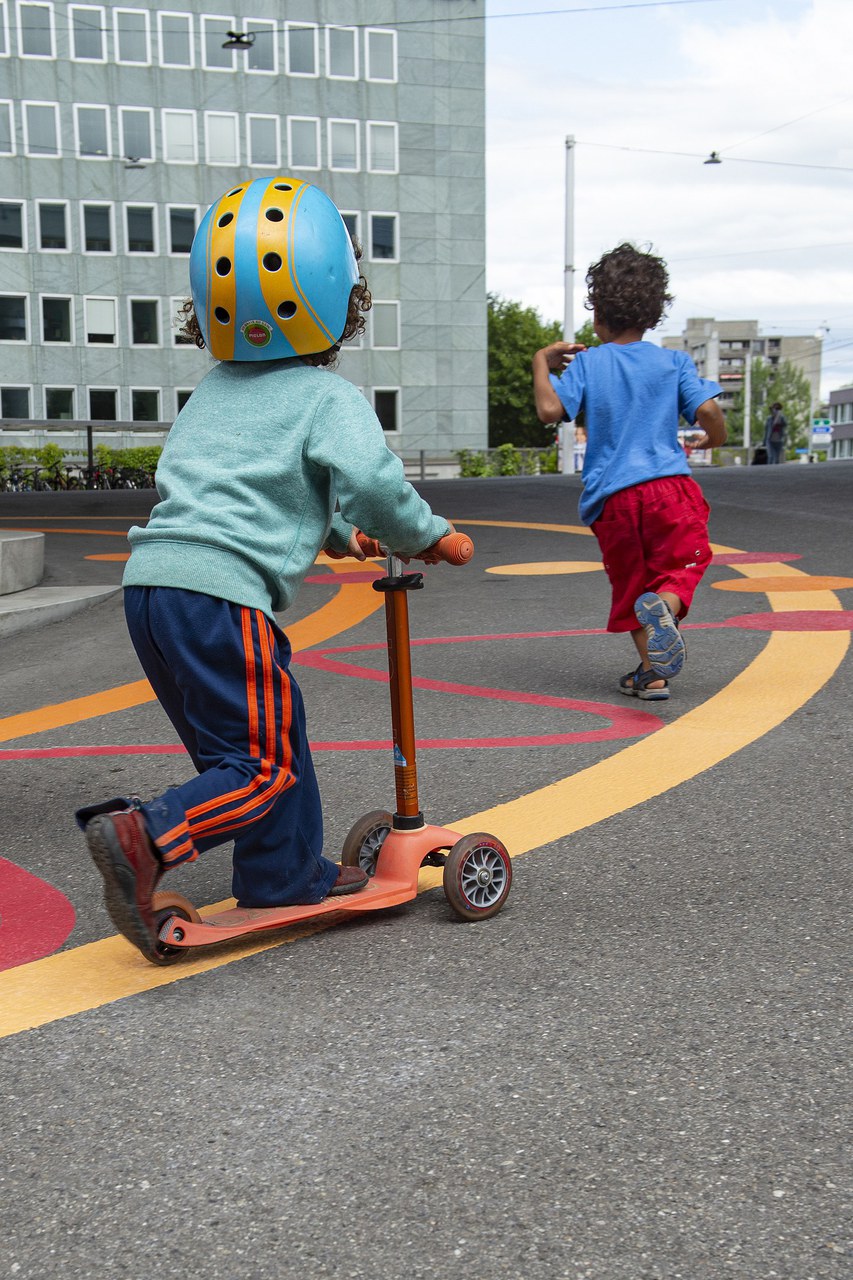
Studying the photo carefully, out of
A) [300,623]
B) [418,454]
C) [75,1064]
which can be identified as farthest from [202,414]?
[418,454]

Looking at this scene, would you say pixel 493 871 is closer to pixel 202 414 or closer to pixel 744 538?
pixel 202 414

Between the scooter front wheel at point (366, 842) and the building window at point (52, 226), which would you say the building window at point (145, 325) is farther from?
the scooter front wheel at point (366, 842)

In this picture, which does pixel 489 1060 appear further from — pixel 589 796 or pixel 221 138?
pixel 221 138

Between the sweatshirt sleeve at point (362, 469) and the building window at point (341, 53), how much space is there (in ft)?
156

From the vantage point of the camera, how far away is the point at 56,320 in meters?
45.8

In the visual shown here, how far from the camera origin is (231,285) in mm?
2760

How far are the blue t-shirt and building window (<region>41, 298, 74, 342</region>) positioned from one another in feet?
142

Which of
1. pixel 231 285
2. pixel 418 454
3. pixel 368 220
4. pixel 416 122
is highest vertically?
pixel 416 122

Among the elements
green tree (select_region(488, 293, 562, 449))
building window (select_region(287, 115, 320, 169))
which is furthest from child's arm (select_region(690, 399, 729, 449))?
green tree (select_region(488, 293, 562, 449))

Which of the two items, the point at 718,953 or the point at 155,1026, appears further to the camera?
the point at 718,953

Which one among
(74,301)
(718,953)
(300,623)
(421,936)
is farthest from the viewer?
(74,301)

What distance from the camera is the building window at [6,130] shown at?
44531mm

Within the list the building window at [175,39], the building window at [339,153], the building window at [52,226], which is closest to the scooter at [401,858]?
the building window at [52,226]

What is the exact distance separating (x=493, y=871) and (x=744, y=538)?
8756 mm
